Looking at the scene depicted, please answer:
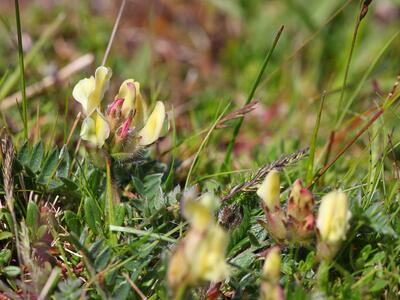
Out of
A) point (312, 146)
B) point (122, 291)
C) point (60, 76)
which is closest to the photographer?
point (122, 291)

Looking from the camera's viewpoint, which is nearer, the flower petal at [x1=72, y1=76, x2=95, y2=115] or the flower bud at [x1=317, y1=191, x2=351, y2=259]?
the flower bud at [x1=317, y1=191, x2=351, y2=259]

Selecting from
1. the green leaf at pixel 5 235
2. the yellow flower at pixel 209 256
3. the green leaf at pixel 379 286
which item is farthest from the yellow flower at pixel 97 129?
the green leaf at pixel 379 286

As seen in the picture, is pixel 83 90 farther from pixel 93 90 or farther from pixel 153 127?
pixel 153 127

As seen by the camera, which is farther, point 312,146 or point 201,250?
point 312,146

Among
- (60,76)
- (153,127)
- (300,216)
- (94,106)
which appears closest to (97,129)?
(94,106)

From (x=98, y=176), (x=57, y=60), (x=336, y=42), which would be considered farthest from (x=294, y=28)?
(x=98, y=176)

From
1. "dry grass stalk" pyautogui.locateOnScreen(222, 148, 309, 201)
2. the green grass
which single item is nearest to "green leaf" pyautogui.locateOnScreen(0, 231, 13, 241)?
the green grass

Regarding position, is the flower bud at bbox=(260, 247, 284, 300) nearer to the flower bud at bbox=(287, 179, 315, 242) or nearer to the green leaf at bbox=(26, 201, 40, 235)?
the flower bud at bbox=(287, 179, 315, 242)
